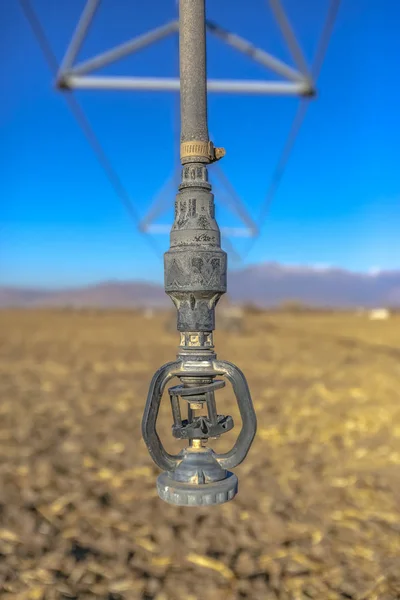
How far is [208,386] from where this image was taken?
171cm

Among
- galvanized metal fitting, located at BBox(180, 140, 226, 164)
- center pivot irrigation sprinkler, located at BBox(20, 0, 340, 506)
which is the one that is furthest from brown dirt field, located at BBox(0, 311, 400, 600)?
galvanized metal fitting, located at BBox(180, 140, 226, 164)

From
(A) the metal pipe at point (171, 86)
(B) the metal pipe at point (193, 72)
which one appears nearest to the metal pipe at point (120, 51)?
(A) the metal pipe at point (171, 86)

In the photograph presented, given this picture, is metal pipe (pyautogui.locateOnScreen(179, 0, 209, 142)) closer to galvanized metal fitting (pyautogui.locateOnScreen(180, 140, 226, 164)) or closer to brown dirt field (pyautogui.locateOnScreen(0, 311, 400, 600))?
galvanized metal fitting (pyautogui.locateOnScreen(180, 140, 226, 164))

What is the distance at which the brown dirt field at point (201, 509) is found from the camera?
379cm

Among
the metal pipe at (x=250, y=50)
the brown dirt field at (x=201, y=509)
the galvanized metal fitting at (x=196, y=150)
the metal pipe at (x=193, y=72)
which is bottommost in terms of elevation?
the brown dirt field at (x=201, y=509)

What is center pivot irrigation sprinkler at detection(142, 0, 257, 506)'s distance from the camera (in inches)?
65.6

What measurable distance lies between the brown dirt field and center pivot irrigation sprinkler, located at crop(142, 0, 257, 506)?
2.34 m

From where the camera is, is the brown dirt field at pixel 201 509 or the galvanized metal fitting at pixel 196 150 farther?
the brown dirt field at pixel 201 509

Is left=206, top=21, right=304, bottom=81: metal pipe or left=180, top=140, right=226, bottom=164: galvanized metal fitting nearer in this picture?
left=180, top=140, right=226, bottom=164: galvanized metal fitting

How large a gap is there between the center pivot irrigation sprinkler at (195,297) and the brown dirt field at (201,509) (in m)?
2.34

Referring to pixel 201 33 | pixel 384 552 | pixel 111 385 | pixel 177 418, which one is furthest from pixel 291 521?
pixel 111 385

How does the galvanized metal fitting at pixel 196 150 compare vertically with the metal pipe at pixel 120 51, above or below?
below

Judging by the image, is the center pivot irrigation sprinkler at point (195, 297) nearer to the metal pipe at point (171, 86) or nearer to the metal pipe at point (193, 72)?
the metal pipe at point (193, 72)

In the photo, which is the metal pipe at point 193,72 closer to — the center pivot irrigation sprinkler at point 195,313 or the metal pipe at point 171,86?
the center pivot irrigation sprinkler at point 195,313
